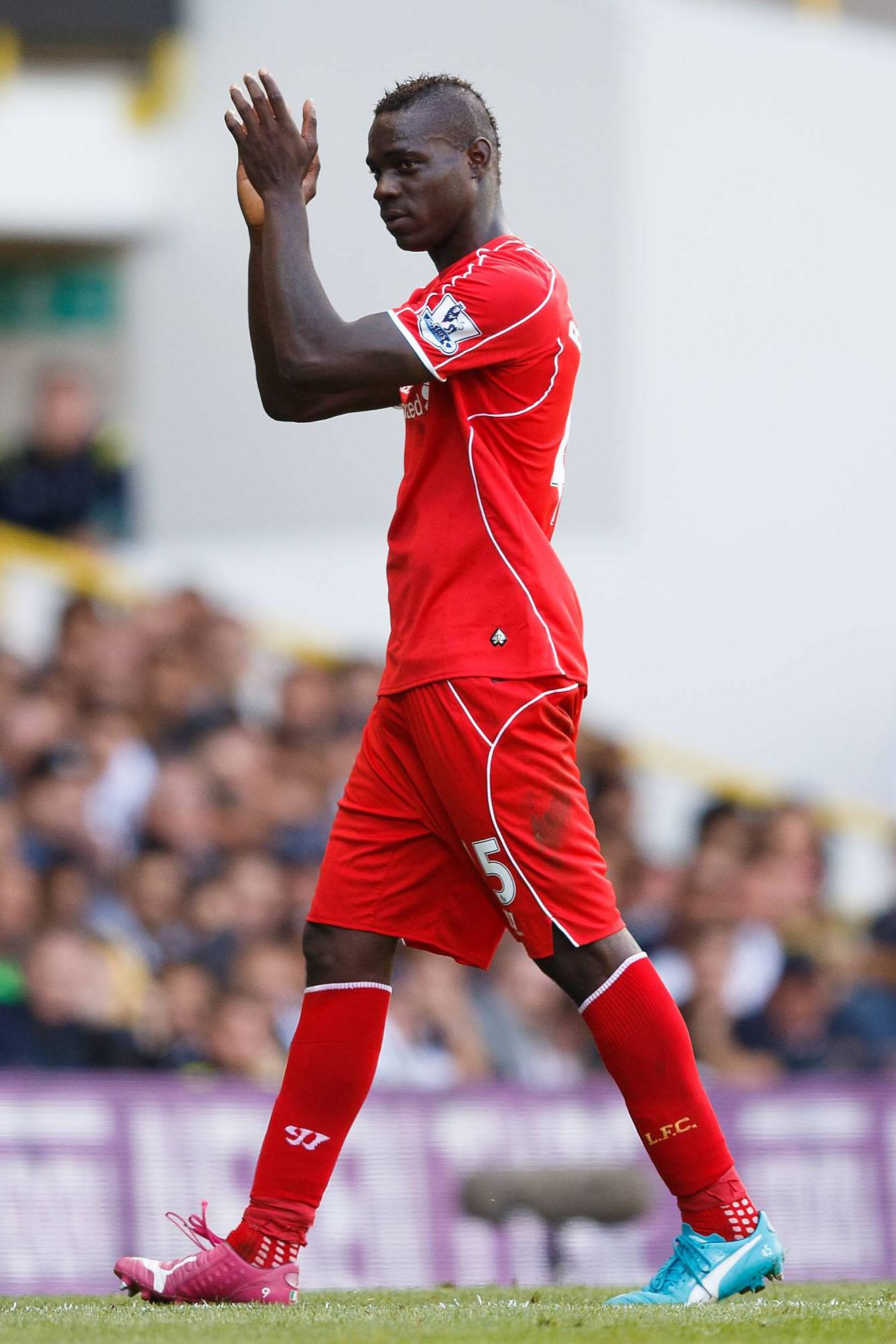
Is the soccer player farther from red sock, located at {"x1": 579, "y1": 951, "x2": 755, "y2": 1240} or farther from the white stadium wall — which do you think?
the white stadium wall

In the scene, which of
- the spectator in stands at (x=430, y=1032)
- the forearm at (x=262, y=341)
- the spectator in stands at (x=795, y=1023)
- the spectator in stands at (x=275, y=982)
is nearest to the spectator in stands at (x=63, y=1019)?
the spectator in stands at (x=275, y=982)

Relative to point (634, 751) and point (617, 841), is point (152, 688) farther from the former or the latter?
point (634, 751)

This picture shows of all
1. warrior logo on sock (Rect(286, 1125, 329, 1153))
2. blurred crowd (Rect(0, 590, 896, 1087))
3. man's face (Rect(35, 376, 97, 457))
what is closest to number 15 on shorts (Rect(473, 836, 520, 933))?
warrior logo on sock (Rect(286, 1125, 329, 1153))

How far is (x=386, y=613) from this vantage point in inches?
436

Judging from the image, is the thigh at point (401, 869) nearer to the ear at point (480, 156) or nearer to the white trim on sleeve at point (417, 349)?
the white trim on sleeve at point (417, 349)

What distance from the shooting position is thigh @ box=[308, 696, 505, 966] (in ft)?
14.1

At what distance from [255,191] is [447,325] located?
1.68ft

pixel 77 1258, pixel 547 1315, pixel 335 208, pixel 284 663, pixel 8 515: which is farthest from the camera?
pixel 335 208

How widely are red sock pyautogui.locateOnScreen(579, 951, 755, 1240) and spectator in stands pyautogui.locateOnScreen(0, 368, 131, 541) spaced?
24.4 feet

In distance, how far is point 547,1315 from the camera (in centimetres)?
415

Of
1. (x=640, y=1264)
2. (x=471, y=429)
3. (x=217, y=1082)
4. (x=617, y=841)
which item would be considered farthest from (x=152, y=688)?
(x=471, y=429)

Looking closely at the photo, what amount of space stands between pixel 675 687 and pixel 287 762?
2949mm

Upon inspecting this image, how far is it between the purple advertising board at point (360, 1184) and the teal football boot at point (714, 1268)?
243cm

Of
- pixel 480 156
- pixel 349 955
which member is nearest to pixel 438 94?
pixel 480 156
